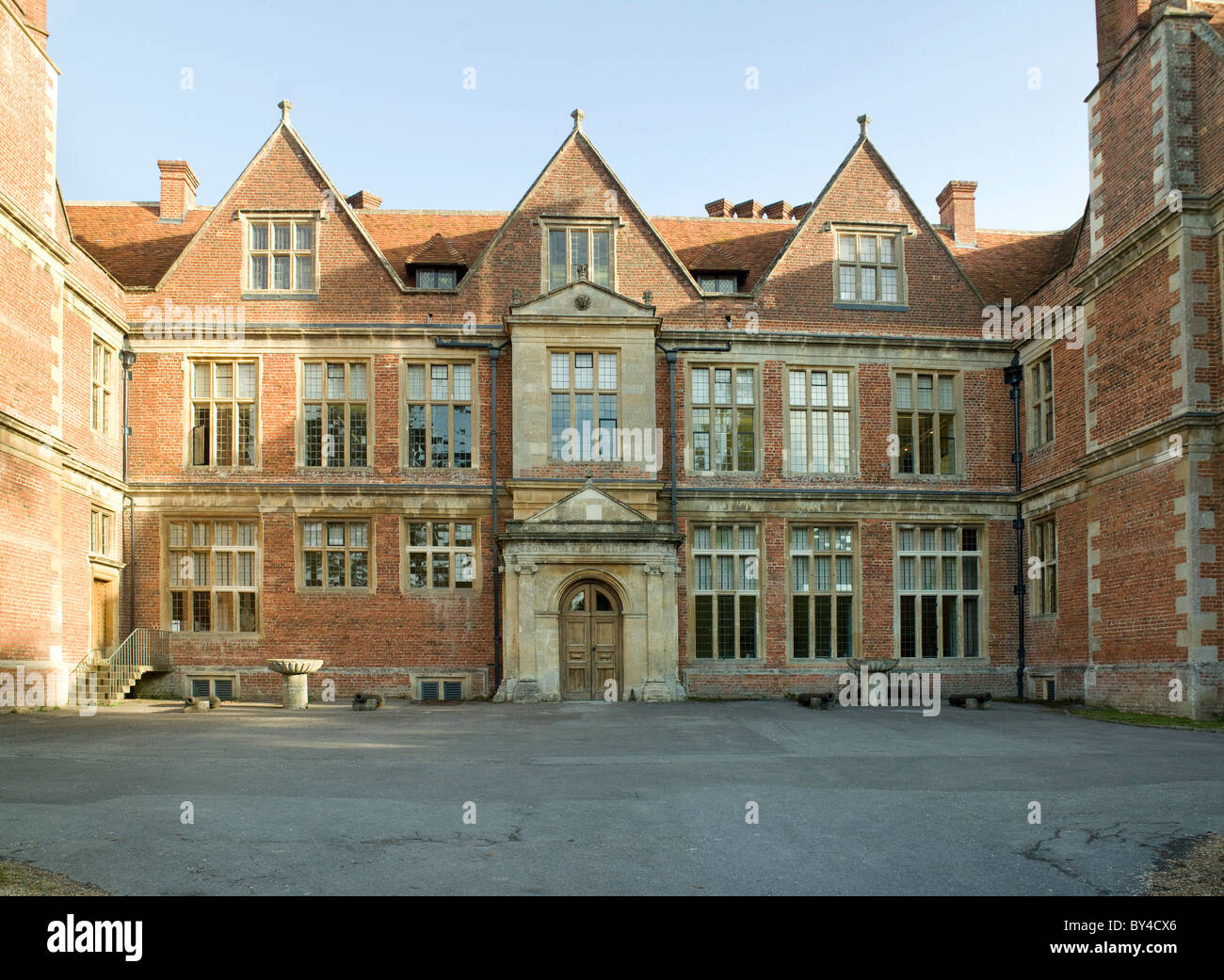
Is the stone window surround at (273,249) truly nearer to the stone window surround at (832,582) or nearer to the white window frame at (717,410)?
the white window frame at (717,410)

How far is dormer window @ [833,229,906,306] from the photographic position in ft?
88.0

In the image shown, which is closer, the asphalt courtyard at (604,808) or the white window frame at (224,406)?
the asphalt courtyard at (604,808)

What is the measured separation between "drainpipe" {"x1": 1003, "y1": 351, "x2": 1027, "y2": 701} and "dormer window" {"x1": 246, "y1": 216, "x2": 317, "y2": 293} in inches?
624

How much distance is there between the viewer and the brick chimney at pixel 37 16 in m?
21.5

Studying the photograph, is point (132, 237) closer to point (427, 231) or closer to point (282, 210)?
point (282, 210)

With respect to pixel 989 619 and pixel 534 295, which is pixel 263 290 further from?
pixel 989 619

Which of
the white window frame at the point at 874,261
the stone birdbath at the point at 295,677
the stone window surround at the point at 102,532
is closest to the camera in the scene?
the stone birdbath at the point at 295,677

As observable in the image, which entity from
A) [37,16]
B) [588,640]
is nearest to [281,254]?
[37,16]

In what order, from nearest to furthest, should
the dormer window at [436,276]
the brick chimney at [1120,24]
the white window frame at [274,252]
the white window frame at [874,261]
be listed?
the brick chimney at [1120,24]
the white window frame at [274,252]
the dormer window at [436,276]
the white window frame at [874,261]

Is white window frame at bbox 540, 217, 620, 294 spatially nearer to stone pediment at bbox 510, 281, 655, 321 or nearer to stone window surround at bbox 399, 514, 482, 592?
stone pediment at bbox 510, 281, 655, 321

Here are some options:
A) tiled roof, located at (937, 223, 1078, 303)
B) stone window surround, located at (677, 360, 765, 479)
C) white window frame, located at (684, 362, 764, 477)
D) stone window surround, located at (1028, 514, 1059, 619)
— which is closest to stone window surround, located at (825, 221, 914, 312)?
tiled roof, located at (937, 223, 1078, 303)

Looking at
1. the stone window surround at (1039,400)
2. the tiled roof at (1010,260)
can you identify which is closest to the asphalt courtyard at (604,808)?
the stone window surround at (1039,400)

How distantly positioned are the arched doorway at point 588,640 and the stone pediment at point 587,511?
1454 millimetres

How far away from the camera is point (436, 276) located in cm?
2664
